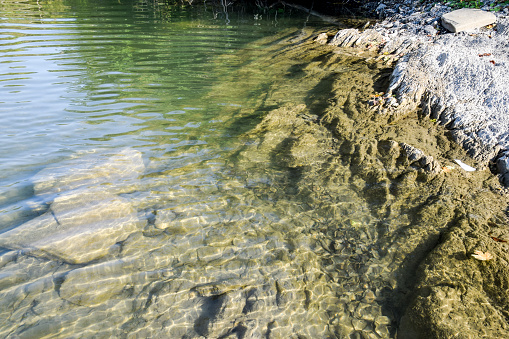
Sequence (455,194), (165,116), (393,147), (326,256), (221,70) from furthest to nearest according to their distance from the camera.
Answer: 1. (221,70)
2. (165,116)
3. (393,147)
4. (455,194)
5. (326,256)

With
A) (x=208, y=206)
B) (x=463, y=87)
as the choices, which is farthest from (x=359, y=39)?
(x=208, y=206)

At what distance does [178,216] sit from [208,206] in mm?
432

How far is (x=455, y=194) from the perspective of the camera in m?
4.40

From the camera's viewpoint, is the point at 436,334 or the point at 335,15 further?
the point at 335,15

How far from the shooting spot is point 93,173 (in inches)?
199

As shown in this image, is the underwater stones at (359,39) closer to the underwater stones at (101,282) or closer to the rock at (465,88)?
the rock at (465,88)

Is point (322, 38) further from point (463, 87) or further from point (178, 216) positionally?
point (178, 216)

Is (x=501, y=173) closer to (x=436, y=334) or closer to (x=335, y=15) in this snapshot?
(x=436, y=334)

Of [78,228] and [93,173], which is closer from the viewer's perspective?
[78,228]

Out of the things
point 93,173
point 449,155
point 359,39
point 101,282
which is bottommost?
point 101,282

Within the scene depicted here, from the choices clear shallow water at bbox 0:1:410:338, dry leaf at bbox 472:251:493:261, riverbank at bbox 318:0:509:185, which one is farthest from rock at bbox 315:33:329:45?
dry leaf at bbox 472:251:493:261

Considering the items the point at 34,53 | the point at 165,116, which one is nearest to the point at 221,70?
the point at 165,116

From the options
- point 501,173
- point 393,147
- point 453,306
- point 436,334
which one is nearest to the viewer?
point 436,334

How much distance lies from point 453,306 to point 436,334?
0.39 meters
